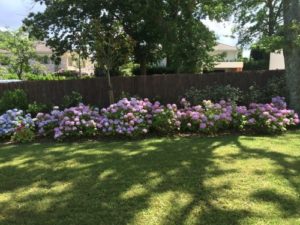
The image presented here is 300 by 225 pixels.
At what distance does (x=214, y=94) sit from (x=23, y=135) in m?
6.00

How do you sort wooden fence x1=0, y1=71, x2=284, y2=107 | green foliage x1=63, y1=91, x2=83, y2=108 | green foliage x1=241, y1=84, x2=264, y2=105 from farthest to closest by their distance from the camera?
green foliage x1=63, y1=91, x2=83, y2=108 → wooden fence x1=0, y1=71, x2=284, y2=107 → green foliage x1=241, y1=84, x2=264, y2=105

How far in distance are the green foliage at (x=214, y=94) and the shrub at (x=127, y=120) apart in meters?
3.46

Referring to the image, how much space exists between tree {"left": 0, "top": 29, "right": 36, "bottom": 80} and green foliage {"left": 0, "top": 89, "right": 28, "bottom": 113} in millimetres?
21704

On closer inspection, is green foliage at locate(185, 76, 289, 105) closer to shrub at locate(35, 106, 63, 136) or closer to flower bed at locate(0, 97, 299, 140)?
flower bed at locate(0, 97, 299, 140)

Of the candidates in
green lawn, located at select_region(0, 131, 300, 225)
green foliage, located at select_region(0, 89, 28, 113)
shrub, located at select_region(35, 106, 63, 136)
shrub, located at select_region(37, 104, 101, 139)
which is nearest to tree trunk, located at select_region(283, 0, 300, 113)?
green lawn, located at select_region(0, 131, 300, 225)

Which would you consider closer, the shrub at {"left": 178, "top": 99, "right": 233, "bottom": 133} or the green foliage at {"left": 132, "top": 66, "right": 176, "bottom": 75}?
the shrub at {"left": 178, "top": 99, "right": 233, "bottom": 133}

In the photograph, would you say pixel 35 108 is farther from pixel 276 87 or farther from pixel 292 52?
pixel 292 52

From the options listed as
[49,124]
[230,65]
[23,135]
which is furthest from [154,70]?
[230,65]

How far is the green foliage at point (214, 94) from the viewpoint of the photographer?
1309 cm

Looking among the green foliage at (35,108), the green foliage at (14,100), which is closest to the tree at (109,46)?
the green foliage at (35,108)

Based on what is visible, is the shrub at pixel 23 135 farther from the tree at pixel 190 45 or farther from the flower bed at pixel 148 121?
the tree at pixel 190 45

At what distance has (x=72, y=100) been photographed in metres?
14.6

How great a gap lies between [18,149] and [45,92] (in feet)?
22.2

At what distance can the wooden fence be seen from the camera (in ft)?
47.2
